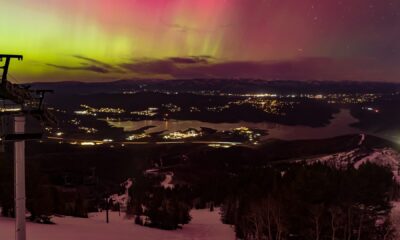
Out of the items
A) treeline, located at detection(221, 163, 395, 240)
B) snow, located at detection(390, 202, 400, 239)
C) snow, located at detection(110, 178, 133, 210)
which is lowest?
snow, located at detection(110, 178, 133, 210)

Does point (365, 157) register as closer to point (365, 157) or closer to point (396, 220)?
point (365, 157)

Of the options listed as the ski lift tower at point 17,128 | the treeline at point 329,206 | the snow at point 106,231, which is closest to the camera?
the ski lift tower at point 17,128

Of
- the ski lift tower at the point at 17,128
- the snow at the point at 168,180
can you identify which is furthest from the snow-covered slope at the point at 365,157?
the ski lift tower at the point at 17,128

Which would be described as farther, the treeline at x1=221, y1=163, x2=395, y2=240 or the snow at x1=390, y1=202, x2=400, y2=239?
the snow at x1=390, y1=202, x2=400, y2=239

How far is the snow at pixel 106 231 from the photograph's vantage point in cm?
2675

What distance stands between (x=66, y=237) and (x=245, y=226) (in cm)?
1638

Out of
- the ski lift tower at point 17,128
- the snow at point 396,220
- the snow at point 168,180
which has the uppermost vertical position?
the ski lift tower at point 17,128

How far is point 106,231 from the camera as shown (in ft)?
112

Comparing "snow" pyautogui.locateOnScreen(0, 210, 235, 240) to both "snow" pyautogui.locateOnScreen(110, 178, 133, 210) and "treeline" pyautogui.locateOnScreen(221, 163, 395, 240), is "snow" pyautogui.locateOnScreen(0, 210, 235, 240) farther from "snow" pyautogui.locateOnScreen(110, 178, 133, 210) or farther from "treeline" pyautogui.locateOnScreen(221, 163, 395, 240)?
"snow" pyautogui.locateOnScreen(110, 178, 133, 210)

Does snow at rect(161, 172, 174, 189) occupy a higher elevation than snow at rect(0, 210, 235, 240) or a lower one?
lower

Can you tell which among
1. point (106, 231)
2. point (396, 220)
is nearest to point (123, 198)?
point (106, 231)

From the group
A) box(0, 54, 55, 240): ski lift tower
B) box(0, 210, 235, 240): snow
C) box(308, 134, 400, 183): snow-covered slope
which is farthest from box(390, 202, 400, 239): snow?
box(308, 134, 400, 183): snow-covered slope

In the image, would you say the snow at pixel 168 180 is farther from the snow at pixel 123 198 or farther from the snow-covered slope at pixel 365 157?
the snow-covered slope at pixel 365 157

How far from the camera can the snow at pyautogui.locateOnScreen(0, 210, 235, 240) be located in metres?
26.8
